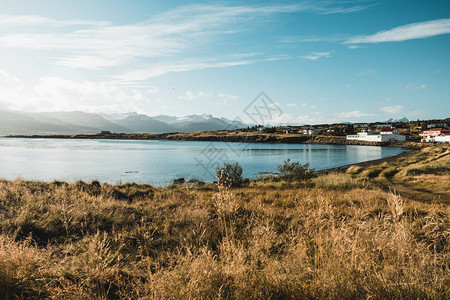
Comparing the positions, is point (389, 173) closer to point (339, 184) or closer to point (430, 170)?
point (430, 170)

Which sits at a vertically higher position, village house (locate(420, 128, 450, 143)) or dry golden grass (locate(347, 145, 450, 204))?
village house (locate(420, 128, 450, 143))

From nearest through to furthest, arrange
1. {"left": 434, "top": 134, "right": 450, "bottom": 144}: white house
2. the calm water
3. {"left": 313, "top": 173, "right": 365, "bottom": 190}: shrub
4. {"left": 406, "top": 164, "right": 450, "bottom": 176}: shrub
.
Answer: {"left": 313, "top": 173, "right": 365, "bottom": 190}: shrub < {"left": 406, "top": 164, "right": 450, "bottom": 176}: shrub < the calm water < {"left": 434, "top": 134, "right": 450, "bottom": 144}: white house

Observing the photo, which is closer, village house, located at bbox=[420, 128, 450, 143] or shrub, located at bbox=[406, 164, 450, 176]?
shrub, located at bbox=[406, 164, 450, 176]

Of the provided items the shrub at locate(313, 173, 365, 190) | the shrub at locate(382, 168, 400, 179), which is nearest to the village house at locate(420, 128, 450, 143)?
the shrub at locate(382, 168, 400, 179)

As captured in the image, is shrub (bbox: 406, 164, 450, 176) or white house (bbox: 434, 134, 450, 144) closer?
shrub (bbox: 406, 164, 450, 176)

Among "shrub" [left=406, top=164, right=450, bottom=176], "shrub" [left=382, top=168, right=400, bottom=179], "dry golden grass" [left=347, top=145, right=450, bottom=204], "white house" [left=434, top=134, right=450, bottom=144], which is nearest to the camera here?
"dry golden grass" [left=347, top=145, right=450, bottom=204]

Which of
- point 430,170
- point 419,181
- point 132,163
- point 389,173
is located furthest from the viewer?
point 132,163

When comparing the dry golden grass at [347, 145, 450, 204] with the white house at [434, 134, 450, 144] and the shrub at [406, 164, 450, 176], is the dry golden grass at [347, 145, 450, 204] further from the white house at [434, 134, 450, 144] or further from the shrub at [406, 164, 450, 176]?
the white house at [434, 134, 450, 144]

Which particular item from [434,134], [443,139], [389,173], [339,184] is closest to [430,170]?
[389,173]

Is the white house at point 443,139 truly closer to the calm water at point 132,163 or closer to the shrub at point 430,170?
the calm water at point 132,163

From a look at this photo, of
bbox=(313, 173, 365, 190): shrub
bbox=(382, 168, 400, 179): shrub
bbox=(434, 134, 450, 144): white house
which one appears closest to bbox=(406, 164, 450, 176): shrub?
bbox=(382, 168, 400, 179): shrub

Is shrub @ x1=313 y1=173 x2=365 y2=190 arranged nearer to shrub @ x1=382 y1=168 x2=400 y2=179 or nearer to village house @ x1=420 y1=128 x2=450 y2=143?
shrub @ x1=382 y1=168 x2=400 y2=179

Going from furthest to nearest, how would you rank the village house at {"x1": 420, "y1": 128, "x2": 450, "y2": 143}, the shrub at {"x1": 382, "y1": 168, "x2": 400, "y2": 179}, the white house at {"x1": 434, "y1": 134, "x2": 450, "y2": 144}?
1. the village house at {"x1": 420, "y1": 128, "x2": 450, "y2": 143}
2. the white house at {"x1": 434, "y1": 134, "x2": 450, "y2": 144}
3. the shrub at {"x1": 382, "y1": 168, "x2": 400, "y2": 179}

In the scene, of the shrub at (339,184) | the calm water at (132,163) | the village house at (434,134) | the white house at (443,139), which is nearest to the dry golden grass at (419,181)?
the shrub at (339,184)
